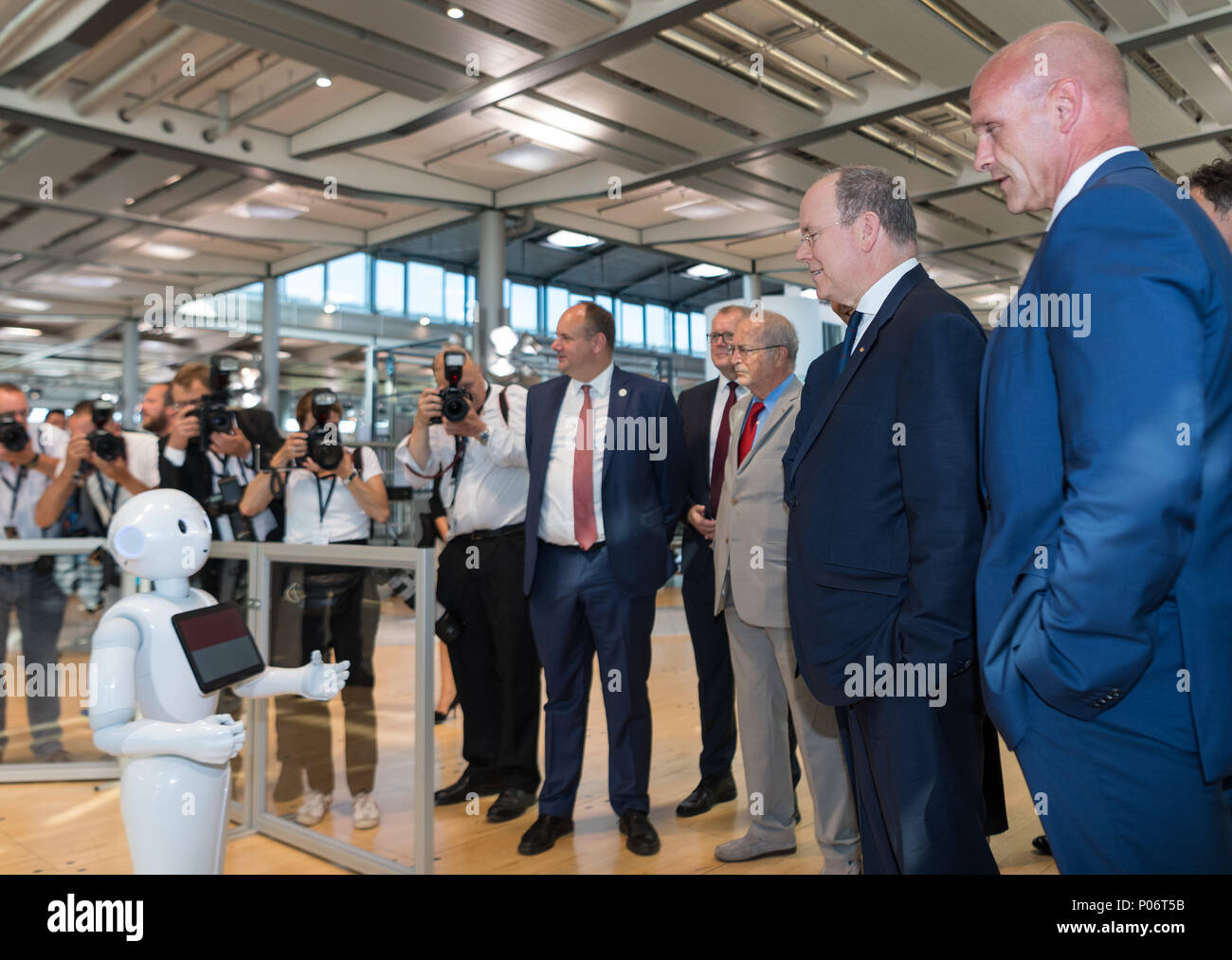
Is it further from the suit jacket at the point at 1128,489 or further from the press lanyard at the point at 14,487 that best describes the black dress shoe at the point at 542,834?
the press lanyard at the point at 14,487

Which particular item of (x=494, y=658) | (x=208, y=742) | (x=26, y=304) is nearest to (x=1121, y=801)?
(x=208, y=742)

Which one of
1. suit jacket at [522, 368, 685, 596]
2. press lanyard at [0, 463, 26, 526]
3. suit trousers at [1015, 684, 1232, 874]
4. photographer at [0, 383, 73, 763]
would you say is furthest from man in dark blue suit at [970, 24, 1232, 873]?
press lanyard at [0, 463, 26, 526]

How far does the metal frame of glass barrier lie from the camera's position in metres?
3.78

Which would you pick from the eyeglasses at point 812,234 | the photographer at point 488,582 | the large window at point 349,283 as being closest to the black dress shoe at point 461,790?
the photographer at point 488,582

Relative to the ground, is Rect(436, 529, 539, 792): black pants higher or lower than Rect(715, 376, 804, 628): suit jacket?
lower

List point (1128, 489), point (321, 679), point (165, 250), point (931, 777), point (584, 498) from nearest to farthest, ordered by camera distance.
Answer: point (1128, 489) → point (931, 777) → point (321, 679) → point (584, 498) → point (165, 250)

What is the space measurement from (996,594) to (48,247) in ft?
40.6

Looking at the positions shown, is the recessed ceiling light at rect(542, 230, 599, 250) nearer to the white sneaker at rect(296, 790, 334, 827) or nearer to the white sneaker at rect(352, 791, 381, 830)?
the white sneaker at rect(296, 790, 334, 827)

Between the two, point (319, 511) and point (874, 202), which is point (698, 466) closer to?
point (319, 511)

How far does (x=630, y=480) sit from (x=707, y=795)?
3.89 feet

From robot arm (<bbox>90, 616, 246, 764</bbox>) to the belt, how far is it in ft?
5.25

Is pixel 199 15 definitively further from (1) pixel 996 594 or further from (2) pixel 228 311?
(2) pixel 228 311

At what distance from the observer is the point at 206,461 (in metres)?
3.58
